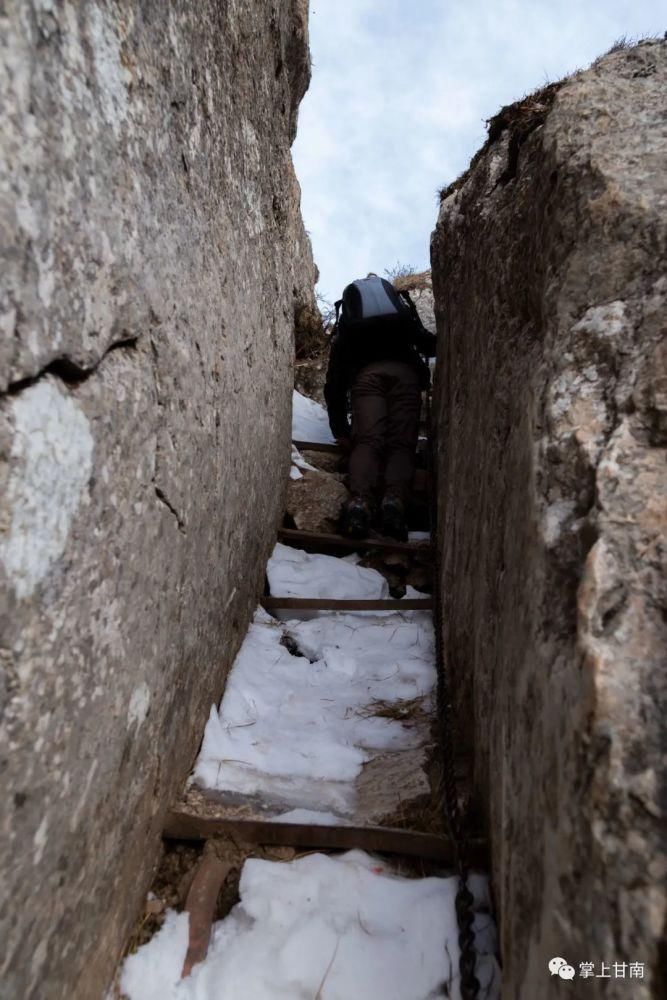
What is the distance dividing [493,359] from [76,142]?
1.24 meters

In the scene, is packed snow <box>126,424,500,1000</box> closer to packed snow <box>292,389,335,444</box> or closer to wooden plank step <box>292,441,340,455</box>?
wooden plank step <box>292,441,340,455</box>

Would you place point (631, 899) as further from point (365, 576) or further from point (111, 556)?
point (365, 576)

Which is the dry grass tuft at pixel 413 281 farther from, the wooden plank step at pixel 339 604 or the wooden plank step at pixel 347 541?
the wooden plank step at pixel 339 604

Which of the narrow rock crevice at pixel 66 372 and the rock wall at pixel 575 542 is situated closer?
the rock wall at pixel 575 542

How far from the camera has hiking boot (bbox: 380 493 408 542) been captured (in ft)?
11.2

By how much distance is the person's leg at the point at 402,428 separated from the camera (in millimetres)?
3697

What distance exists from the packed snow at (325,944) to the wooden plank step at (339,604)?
52.7 inches

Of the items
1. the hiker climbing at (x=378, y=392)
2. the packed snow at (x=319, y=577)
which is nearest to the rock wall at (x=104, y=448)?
the packed snow at (x=319, y=577)

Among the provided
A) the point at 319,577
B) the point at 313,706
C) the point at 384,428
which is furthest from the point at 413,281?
the point at 313,706

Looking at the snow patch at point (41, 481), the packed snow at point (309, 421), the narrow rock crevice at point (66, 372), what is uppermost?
the narrow rock crevice at point (66, 372)

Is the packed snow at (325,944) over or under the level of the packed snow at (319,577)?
under

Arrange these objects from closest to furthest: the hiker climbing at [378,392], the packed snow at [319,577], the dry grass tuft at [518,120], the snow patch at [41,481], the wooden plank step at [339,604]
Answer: the snow patch at [41,481] < the dry grass tuft at [518,120] < the wooden plank step at [339,604] < the packed snow at [319,577] < the hiker climbing at [378,392]

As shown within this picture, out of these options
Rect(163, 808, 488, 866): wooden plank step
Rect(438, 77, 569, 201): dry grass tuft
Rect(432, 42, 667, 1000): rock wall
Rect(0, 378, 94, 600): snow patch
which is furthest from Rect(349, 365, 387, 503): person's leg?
Rect(0, 378, 94, 600): snow patch

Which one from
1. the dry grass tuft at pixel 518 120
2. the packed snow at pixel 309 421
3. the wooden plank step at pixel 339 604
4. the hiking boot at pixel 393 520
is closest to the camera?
the dry grass tuft at pixel 518 120
